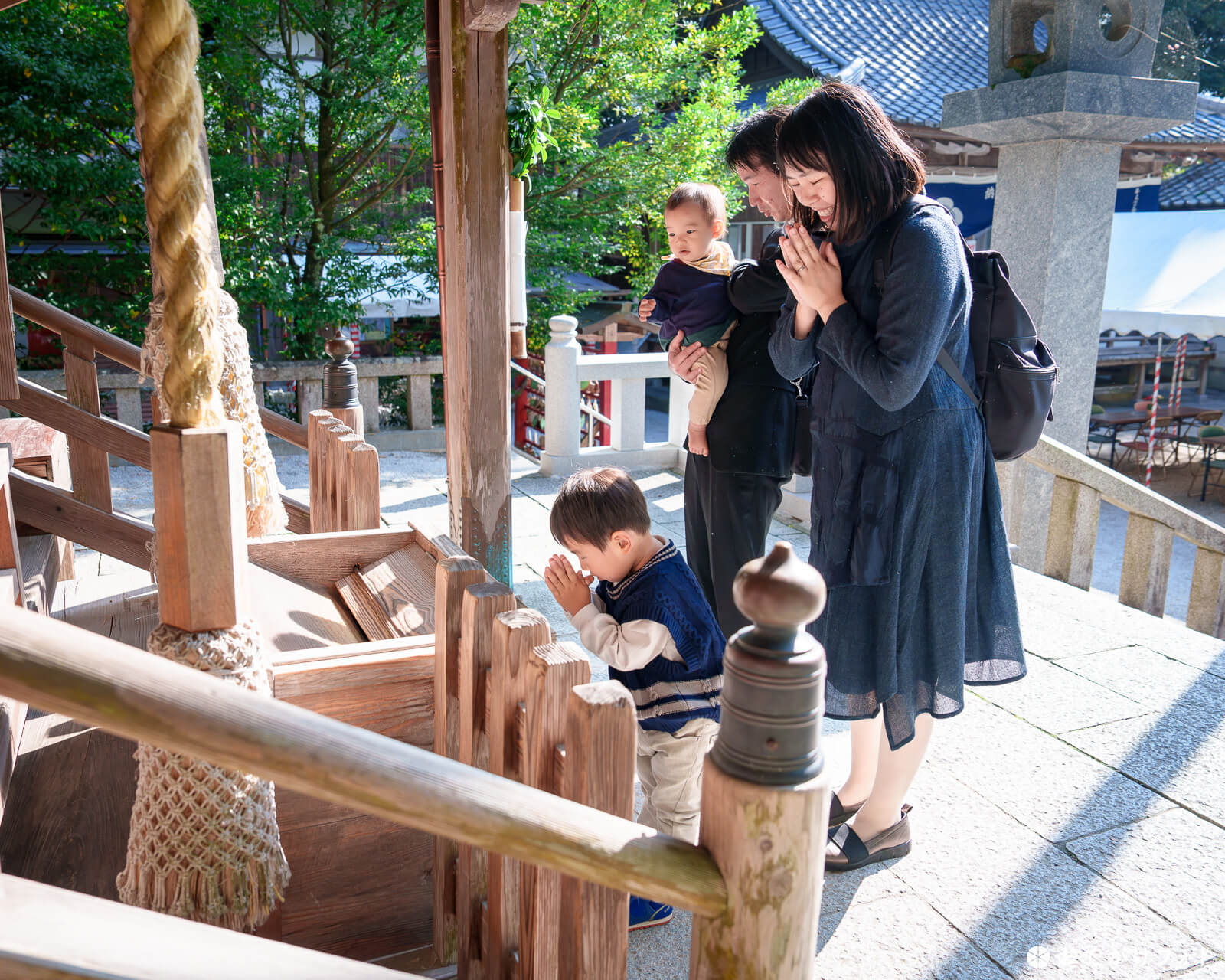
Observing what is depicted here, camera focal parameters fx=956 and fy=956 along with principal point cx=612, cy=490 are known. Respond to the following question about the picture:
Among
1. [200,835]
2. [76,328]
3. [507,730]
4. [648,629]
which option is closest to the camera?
[200,835]

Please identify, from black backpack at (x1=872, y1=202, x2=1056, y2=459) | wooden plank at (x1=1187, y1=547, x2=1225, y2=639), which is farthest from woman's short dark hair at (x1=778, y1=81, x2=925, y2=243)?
wooden plank at (x1=1187, y1=547, x2=1225, y2=639)

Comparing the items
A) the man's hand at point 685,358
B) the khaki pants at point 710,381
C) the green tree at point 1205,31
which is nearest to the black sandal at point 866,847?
the khaki pants at point 710,381

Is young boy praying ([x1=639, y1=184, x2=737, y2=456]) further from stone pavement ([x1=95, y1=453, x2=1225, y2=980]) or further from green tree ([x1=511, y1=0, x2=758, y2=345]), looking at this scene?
green tree ([x1=511, y1=0, x2=758, y2=345])

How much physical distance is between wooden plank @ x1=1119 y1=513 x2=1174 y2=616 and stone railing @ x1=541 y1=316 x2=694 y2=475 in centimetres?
291

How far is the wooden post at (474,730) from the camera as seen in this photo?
1.60 meters

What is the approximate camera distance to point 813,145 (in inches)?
73.1

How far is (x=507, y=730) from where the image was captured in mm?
1583

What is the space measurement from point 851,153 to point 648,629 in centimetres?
103

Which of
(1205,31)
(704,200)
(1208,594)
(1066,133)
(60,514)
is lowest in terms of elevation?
(1208,594)

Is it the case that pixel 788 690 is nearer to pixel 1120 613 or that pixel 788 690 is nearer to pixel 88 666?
pixel 88 666

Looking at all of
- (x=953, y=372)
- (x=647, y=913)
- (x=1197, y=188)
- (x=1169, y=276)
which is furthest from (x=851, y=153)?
(x=1197, y=188)

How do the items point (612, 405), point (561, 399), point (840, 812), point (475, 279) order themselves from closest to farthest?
point (840, 812)
point (475, 279)
point (561, 399)
point (612, 405)

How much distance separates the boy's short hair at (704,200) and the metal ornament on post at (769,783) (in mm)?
1759

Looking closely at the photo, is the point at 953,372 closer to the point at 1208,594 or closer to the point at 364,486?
the point at 364,486
